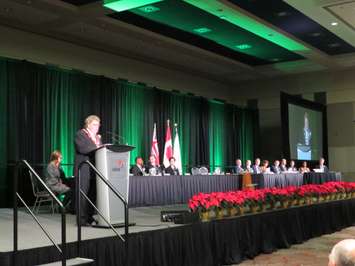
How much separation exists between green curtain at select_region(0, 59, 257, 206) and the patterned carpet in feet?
9.49

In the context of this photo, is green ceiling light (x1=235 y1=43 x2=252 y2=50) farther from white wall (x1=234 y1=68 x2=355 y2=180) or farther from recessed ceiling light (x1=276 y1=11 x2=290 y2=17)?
white wall (x1=234 y1=68 x2=355 y2=180)

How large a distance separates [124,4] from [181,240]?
604cm

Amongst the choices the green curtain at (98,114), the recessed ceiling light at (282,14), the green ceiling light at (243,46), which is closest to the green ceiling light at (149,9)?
the green curtain at (98,114)

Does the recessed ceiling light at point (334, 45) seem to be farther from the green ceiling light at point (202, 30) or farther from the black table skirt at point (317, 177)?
the green ceiling light at point (202, 30)

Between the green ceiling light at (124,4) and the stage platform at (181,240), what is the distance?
4.72 m

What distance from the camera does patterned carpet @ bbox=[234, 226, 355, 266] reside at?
551 centimetres

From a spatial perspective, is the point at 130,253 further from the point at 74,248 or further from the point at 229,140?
the point at 229,140

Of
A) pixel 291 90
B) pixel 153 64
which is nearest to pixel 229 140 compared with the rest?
pixel 291 90

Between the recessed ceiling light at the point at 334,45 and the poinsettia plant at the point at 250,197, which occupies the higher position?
the recessed ceiling light at the point at 334,45

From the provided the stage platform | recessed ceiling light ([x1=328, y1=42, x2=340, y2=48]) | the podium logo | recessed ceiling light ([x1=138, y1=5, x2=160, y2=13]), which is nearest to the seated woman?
the stage platform

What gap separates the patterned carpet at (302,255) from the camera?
217 inches

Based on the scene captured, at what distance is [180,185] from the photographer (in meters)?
9.58

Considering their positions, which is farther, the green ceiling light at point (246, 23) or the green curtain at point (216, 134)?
the green curtain at point (216, 134)

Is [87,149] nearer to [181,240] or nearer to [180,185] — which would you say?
[181,240]
